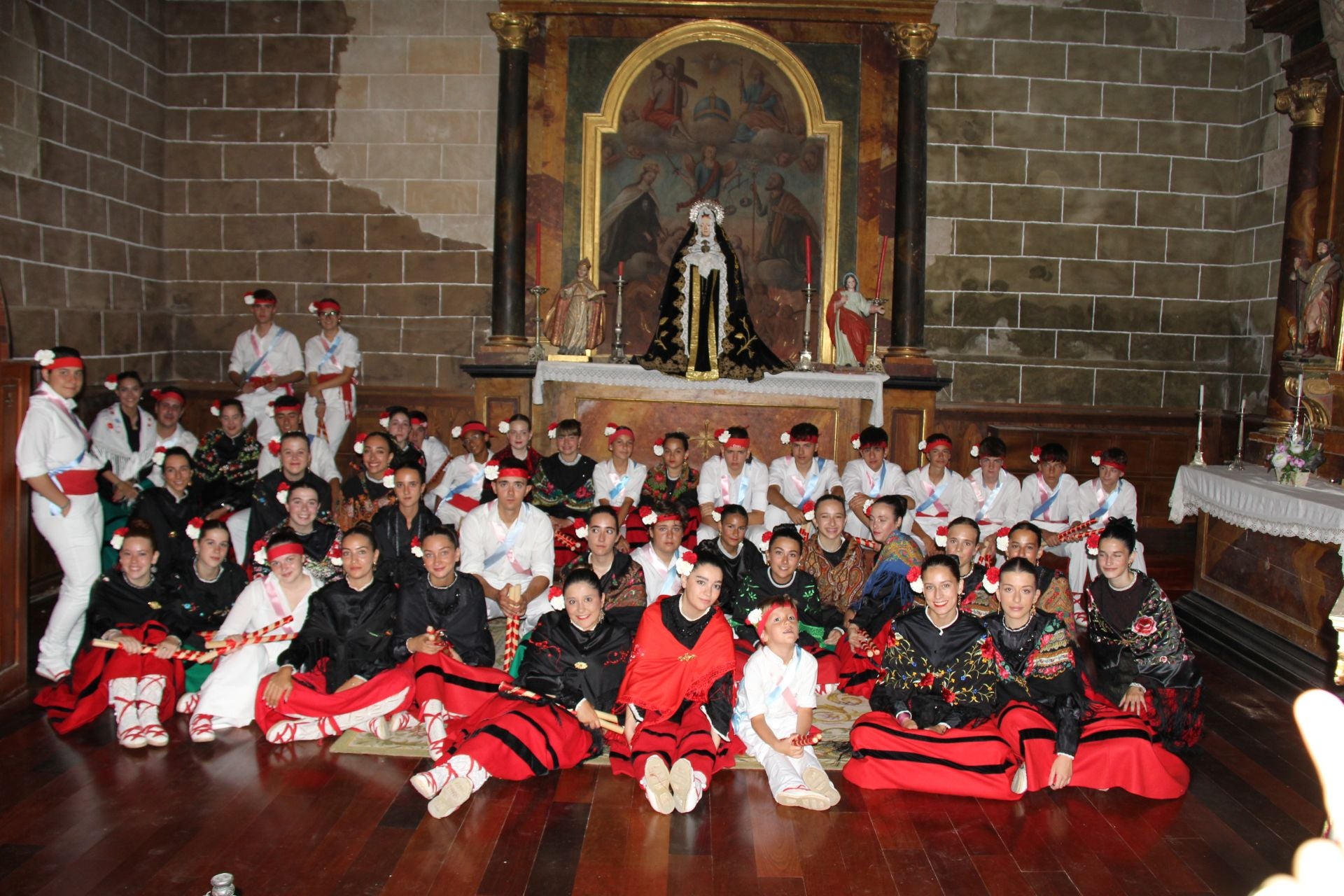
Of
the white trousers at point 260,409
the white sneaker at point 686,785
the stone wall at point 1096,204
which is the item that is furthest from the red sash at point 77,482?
the stone wall at point 1096,204

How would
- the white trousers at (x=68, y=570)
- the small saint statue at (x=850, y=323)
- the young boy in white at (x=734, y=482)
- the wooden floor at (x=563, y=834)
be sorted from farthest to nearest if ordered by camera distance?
the small saint statue at (x=850, y=323) → the young boy in white at (x=734, y=482) → the white trousers at (x=68, y=570) → the wooden floor at (x=563, y=834)

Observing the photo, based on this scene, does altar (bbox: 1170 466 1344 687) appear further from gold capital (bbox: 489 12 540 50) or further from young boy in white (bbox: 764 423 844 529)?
gold capital (bbox: 489 12 540 50)

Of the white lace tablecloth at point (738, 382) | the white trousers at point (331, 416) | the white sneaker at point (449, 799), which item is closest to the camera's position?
the white sneaker at point (449, 799)

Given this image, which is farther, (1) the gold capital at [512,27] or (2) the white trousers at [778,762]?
(1) the gold capital at [512,27]

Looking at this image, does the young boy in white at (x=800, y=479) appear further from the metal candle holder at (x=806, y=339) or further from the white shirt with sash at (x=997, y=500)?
the metal candle holder at (x=806, y=339)

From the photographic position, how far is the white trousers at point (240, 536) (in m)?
6.71

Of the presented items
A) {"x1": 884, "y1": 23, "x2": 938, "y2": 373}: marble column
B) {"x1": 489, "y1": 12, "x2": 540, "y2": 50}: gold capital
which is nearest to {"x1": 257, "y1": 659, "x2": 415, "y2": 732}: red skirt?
{"x1": 884, "y1": 23, "x2": 938, "y2": 373}: marble column

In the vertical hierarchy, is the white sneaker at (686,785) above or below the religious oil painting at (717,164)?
below

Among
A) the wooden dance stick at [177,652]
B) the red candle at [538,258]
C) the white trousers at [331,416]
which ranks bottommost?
the wooden dance stick at [177,652]

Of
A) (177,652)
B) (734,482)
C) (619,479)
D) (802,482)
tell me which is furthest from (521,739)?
(802,482)

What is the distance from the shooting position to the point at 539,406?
369 inches

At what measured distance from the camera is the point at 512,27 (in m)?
9.51

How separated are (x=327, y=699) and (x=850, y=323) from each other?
6.19m

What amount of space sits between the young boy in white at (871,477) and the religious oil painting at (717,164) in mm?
2238
